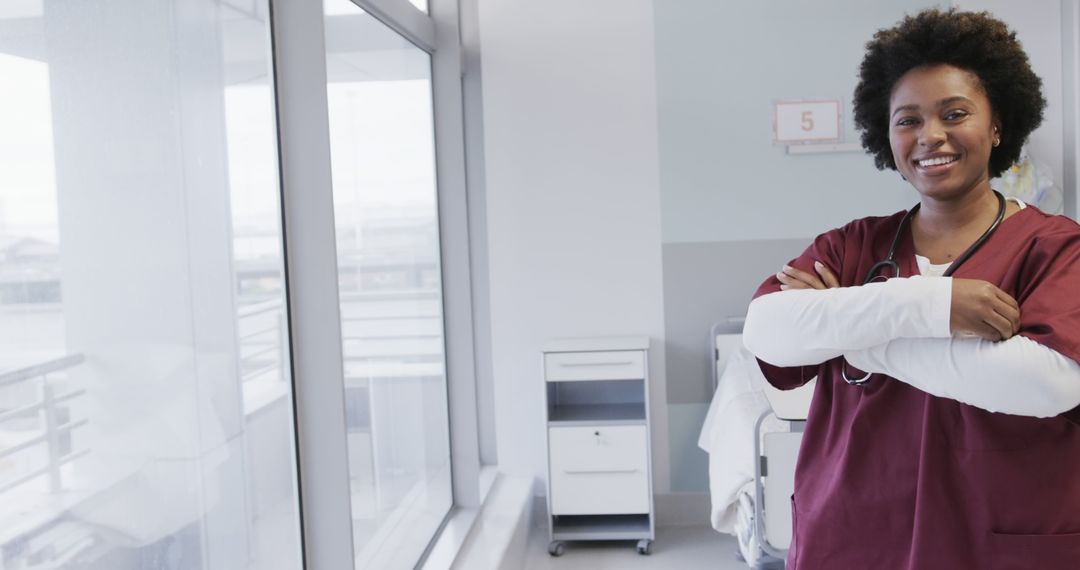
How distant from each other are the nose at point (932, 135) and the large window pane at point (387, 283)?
1511 mm

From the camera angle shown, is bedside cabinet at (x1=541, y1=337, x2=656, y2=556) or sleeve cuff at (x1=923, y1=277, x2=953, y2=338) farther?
bedside cabinet at (x1=541, y1=337, x2=656, y2=556)

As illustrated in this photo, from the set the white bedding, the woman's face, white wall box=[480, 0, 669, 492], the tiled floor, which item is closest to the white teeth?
the woman's face

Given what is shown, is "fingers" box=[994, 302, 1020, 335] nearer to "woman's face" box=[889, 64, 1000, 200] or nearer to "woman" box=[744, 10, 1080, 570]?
"woman" box=[744, 10, 1080, 570]

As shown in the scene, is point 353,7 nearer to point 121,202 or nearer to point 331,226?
point 331,226

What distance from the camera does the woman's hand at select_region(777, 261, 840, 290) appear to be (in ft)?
4.41

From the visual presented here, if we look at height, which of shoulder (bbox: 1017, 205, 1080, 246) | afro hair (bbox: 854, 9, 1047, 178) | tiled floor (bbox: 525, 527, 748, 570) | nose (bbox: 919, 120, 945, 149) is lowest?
tiled floor (bbox: 525, 527, 748, 570)

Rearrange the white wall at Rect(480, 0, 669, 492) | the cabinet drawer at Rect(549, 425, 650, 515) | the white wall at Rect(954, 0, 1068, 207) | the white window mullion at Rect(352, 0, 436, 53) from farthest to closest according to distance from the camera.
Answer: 1. the white wall at Rect(480, 0, 669, 492)
2. the white wall at Rect(954, 0, 1068, 207)
3. the cabinet drawer at Rect(549, 425, 650, 515)
4. the white window mullion at Rect(352, 0, 436, 53)

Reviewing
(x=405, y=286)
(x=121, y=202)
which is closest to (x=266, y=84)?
(x=121, y=202)

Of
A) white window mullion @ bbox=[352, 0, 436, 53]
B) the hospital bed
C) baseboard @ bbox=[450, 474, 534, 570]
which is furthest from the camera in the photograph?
baseboard @ bbox=[450, 474, 534, 570]

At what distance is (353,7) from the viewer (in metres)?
2.56

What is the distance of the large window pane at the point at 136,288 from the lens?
1.13m

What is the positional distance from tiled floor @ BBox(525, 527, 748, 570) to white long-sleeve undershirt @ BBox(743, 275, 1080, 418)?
8.01 ft

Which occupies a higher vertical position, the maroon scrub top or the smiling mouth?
the smiling mouth

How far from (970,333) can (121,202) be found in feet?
3.80
